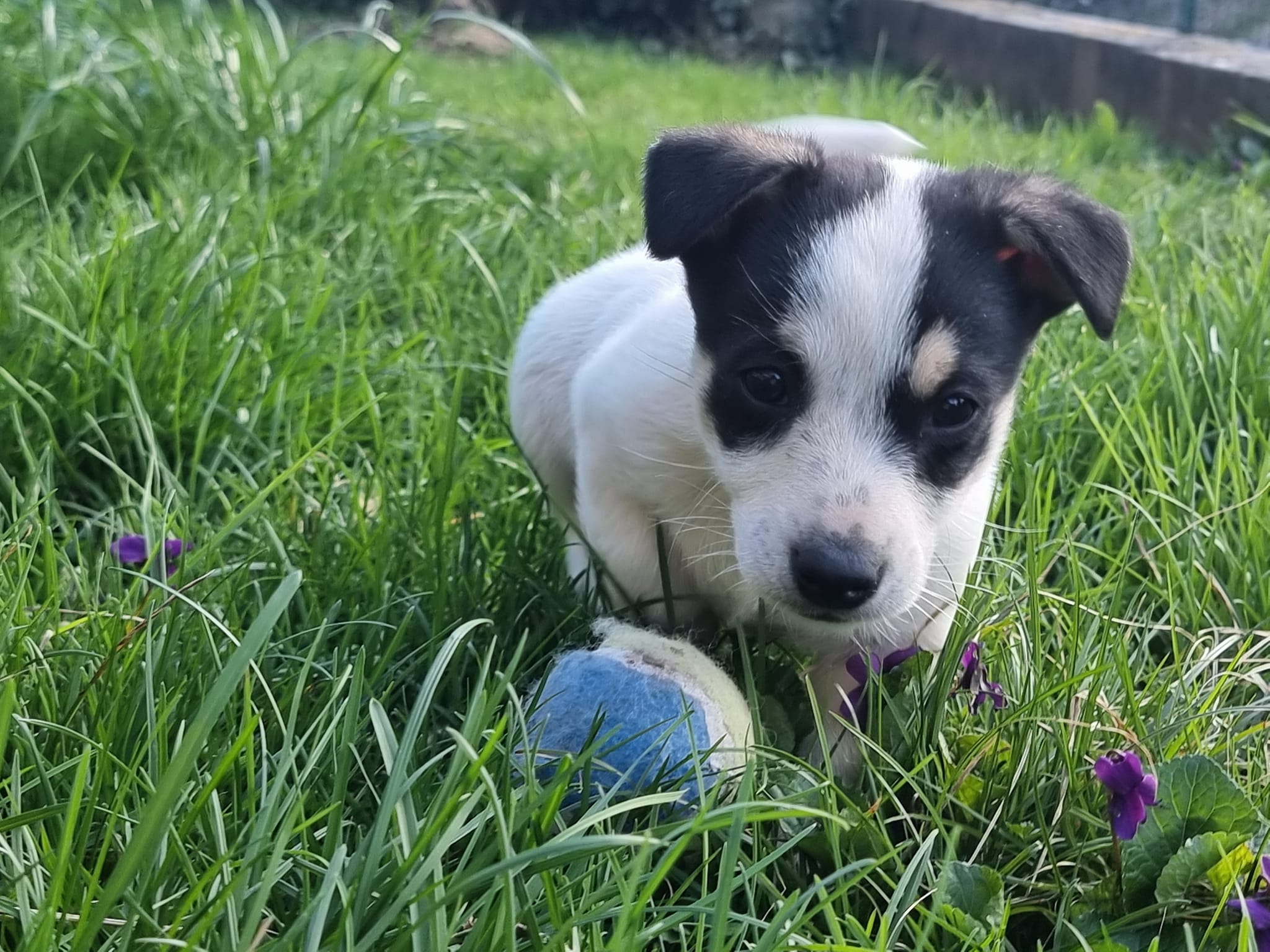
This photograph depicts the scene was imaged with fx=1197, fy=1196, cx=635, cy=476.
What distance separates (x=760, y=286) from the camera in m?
1.98

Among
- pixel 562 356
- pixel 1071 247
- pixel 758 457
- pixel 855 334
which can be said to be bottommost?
pixel 562 356

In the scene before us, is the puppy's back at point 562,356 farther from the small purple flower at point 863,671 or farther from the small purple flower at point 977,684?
the small purple flower at point 977,684

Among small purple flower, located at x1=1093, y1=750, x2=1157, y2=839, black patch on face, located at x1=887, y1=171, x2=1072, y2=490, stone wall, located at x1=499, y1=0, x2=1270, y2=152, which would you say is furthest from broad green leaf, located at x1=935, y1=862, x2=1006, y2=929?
stone wall, located at x1=499, y1=0, x2=1270, y2=152

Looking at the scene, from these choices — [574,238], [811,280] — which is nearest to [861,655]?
[811,280]

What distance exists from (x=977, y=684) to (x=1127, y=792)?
38 cm

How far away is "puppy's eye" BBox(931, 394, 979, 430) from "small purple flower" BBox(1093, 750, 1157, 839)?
59 centimetres

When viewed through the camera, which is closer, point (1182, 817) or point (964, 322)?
point (1182, 817)

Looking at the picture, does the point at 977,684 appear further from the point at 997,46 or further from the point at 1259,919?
the point at 997,46

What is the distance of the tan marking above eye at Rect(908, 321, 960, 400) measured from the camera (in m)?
1.85

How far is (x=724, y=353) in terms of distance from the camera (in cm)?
200

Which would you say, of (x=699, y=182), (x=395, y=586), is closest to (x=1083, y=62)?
(x=699, y=182)

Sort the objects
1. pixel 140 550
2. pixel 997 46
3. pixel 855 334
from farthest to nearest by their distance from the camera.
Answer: pixel 997 46 < pixel 140 550 < pixel 855 334

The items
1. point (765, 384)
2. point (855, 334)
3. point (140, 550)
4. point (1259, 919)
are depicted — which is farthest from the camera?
point (140, 550)

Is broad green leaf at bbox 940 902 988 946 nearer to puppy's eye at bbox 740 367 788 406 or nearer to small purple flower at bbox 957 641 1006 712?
small purple flower at bbox 957 641 1006 712
